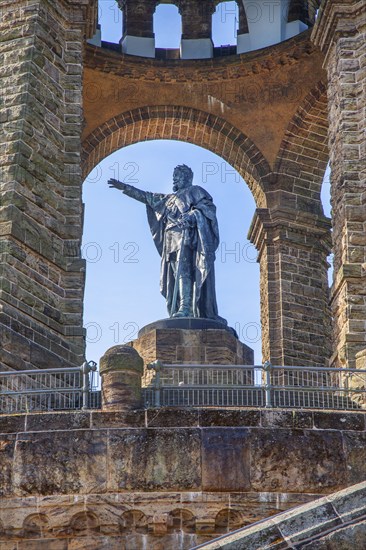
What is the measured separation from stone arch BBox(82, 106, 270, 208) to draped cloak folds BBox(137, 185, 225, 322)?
3.44 metres

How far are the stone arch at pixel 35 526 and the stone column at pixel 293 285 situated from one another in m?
11.0

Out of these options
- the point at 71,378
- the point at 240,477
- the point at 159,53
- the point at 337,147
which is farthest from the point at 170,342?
the point at 159,53

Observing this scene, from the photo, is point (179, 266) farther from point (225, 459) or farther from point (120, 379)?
point (225, 459)

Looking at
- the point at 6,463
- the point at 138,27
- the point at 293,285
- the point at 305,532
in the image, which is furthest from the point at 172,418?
the point at 138,27

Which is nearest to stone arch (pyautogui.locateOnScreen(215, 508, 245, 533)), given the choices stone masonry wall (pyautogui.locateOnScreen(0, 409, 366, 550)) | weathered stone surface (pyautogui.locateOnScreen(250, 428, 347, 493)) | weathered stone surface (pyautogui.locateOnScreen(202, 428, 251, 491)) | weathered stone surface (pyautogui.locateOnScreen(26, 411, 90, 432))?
stone masonry wall (pyautogui.locateOnScreen(0, 409, 366, 550))

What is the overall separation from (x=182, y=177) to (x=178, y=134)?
4.27m

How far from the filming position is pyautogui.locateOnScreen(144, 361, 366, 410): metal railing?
19000 millimetres

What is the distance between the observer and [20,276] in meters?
22.9

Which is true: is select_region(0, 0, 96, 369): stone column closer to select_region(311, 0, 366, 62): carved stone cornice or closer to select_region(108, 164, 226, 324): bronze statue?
select_region(108, 164, 226, 324): bronze statue

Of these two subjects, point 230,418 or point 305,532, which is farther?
point 230,418

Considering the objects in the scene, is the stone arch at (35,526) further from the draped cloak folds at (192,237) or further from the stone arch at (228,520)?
the draped cloak folds at (192,237)

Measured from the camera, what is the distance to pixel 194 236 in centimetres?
2705

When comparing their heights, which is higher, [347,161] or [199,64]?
Result: [199,64]

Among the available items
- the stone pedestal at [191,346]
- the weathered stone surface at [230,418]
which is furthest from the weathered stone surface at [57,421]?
the stone pedestal at [191,346]
